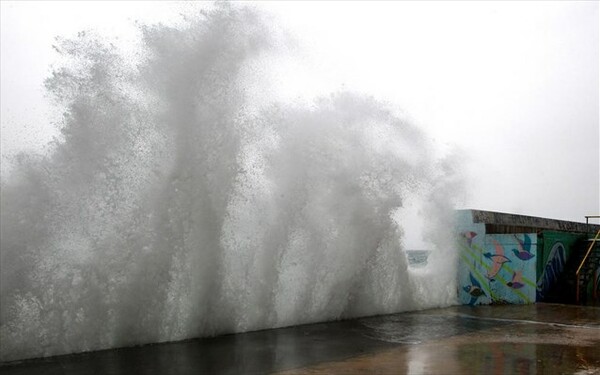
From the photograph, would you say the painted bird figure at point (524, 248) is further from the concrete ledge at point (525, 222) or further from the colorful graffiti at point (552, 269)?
the concrete ledge at point (525, 222)

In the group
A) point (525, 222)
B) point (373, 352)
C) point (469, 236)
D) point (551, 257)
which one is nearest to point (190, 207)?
point (373, 352)

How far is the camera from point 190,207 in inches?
320

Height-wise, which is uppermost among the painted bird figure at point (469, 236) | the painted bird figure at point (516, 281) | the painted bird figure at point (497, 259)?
the painted bird figure at point (469, 236)

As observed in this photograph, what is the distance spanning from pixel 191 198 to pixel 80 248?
1.75 m

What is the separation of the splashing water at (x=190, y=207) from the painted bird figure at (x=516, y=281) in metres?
3.58

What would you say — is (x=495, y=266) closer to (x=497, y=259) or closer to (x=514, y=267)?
(x=497, y=259)

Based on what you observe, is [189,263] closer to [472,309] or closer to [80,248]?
[80,248]

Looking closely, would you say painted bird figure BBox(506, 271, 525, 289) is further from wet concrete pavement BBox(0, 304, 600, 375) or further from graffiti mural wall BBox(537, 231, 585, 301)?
wet concrete pavement BBox(0, 304, 600, 375)

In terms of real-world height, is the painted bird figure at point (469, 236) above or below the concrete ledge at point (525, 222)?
below

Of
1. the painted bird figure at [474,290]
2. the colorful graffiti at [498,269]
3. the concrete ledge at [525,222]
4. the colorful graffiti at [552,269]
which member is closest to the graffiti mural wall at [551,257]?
the colorful graffiti at [552,269]

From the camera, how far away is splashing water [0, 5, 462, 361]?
700 cm

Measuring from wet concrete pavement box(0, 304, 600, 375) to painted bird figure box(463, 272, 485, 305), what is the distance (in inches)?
130

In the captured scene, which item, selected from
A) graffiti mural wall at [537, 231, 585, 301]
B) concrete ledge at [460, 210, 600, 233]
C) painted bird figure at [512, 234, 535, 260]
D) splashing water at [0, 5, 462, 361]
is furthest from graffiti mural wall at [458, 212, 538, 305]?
splashing water at [0, 5, 462, 361]

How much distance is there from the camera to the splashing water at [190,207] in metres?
7.00
